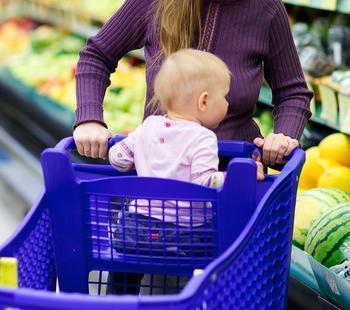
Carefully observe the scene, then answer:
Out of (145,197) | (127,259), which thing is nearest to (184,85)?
(145,197)

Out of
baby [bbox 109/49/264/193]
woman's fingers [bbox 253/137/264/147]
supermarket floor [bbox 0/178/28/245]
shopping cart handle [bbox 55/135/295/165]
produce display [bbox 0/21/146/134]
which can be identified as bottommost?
supermarket floor [bbox 0/178/28/245]

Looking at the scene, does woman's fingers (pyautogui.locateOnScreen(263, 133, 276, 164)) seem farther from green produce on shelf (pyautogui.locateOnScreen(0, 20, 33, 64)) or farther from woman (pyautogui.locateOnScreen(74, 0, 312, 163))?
green produce on shelf (pyautogui.locateOnScreen(0, 20, 33, 64))

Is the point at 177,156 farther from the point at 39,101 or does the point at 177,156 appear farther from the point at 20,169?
the point at 39,101

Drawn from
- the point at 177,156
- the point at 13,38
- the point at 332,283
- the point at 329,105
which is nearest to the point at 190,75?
the point at 177,156

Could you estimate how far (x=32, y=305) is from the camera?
1217 mm

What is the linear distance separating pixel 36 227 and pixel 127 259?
0.21 meters

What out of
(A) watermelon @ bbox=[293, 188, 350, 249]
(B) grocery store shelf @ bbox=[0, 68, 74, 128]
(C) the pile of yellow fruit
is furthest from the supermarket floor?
(A) watermelon @ bbox=[293, 188, 350, 249]

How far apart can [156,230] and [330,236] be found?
89 cm

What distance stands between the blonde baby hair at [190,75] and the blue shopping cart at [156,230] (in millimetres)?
196

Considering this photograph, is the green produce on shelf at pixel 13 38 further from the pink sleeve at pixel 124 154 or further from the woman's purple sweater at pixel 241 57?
the pink sleeve at pixel 124 154

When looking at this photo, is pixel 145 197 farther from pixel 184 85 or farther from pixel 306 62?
pixel 306 62

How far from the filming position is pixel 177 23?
1882mm

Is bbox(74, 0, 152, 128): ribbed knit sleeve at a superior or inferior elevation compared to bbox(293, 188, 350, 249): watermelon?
superior

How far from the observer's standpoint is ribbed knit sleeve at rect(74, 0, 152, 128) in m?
1.95
